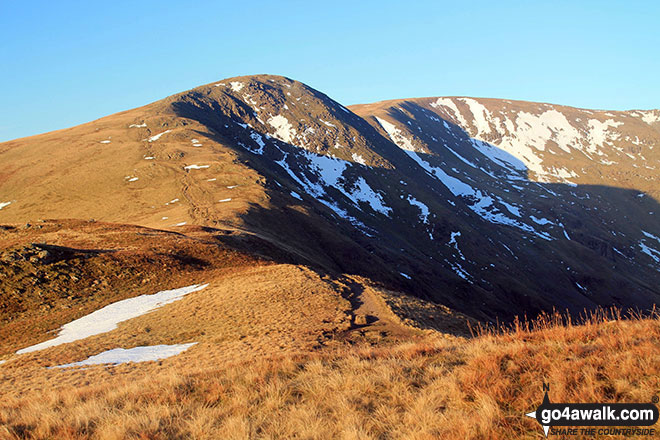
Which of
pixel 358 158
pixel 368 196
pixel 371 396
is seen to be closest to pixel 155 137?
pixel 368 196

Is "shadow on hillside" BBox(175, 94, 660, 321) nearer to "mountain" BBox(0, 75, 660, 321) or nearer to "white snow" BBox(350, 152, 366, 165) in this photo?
"mountain" BBox(0, 75, 660, 321)

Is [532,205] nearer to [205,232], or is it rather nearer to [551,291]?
[551,291]

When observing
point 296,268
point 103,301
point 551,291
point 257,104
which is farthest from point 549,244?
point 103,301

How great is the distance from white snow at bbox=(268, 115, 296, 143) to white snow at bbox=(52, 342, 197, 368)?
11530cm

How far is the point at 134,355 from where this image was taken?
1423 centimetres

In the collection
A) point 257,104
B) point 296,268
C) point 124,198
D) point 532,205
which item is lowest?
point 532,205

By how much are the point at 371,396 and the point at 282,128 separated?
431ft

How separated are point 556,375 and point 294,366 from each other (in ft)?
16.7

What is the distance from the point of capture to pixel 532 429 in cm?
590

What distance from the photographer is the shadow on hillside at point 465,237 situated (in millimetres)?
54625

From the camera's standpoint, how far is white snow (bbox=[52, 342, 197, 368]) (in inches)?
541

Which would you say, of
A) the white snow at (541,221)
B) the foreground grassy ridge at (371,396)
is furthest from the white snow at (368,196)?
the foreground grassy ridge at (371,396)

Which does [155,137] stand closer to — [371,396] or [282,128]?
[282,128]

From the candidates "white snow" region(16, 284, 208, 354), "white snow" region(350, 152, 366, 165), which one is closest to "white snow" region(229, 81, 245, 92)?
"white snow" region(350, 152, 366, 165)
